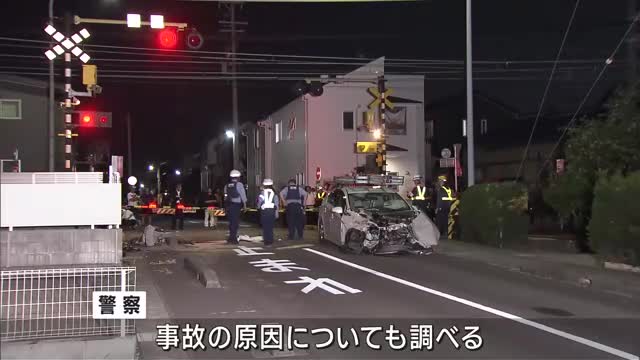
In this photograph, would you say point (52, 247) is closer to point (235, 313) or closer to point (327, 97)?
point (235, 313)

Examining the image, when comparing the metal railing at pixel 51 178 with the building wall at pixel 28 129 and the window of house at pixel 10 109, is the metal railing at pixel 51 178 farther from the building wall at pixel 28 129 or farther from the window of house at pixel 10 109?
the window of house at pixel 10 109

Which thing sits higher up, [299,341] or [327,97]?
[327,97]

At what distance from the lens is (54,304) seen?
6758 millimetres

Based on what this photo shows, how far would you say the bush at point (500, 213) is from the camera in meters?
16.5

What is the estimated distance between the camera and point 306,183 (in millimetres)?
37875

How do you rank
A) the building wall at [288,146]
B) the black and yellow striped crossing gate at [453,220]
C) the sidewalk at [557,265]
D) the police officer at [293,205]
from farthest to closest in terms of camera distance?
the building wall at [288,146], the black and yellow striped crossing gate at [453,220], the police officer at [293,205], the sidewalk at [557,265]

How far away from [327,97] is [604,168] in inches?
967

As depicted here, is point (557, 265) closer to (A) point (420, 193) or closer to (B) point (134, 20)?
(A) point (420, 193)

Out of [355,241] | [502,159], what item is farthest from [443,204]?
[502,159]

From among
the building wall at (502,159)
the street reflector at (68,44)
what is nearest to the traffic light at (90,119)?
the street reflector at (68,44)

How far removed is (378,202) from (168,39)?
6.31 m

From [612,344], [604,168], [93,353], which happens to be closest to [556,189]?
[604,168]

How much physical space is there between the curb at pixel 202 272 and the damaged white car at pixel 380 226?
3964 millimetres

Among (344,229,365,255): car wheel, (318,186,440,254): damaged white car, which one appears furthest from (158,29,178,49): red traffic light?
(344,229,365,255): car wheel
